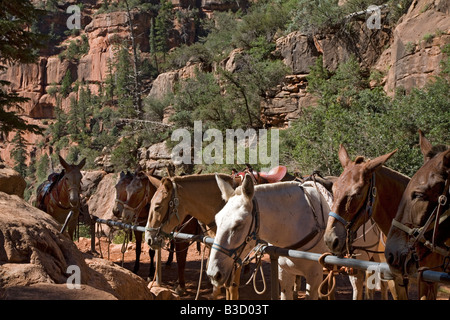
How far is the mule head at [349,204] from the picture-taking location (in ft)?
10.5

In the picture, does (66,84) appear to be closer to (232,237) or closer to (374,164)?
(232,237)

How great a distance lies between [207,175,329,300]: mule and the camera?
3.24 m

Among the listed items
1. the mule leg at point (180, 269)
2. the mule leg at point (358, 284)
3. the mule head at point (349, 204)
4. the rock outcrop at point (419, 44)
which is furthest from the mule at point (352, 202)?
the rock outcrop at point (419, 44)

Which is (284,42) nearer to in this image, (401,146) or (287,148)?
(287,148)

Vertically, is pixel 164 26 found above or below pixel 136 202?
above

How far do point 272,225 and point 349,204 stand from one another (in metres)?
0.87

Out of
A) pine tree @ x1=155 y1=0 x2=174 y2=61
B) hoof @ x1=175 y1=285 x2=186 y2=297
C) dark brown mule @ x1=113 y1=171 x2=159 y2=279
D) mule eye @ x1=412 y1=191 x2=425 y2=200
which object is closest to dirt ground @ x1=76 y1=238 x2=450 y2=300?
hoof @ x1=175 y1=285 x2=186 y2=297

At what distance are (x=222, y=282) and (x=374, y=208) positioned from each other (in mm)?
1609

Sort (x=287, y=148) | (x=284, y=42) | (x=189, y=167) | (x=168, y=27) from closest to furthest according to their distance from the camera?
1. (x=287, y=148)
2. (x=189, y=167)
3. (x=284, y=42)
4. (x=168, y=27)

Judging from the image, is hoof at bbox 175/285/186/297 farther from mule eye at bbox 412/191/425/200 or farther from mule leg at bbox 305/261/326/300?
mule eye at bbox 412/191/425/200

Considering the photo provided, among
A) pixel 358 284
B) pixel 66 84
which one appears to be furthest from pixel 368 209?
pixel 66 84

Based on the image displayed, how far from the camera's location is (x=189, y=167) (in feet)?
90.0

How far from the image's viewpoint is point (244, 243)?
3.34 metres
